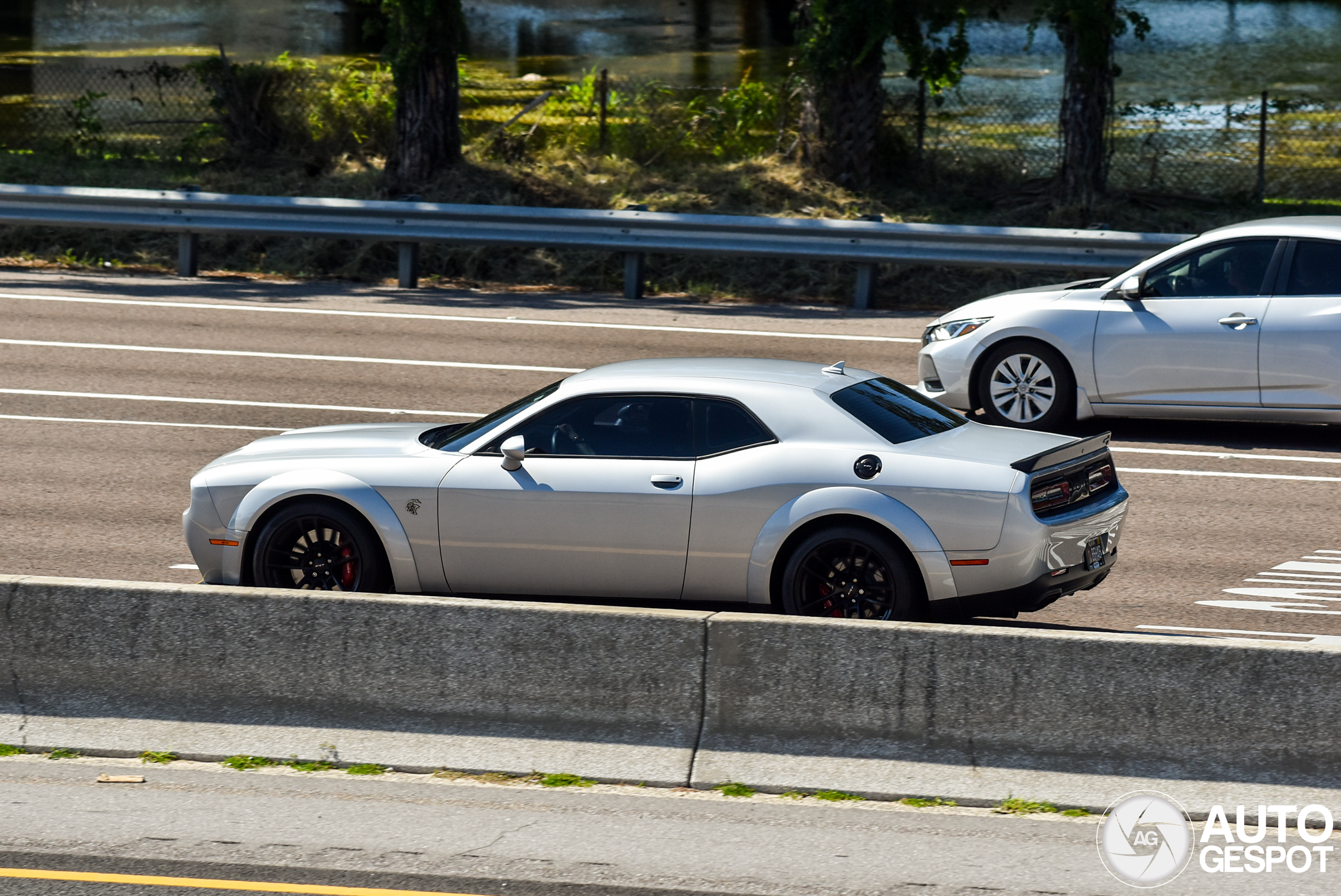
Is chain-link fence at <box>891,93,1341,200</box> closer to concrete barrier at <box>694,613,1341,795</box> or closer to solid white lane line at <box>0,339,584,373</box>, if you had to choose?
solid white lane line at <box>0,339,584,373</box>

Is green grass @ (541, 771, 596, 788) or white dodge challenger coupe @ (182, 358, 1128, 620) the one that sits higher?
white dodge challenger coupe @ (182, 358, 1128, 620)

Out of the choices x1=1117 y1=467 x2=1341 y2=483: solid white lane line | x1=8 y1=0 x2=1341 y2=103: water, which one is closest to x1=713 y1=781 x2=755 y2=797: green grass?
x1=1117 y1=467 x2=1341 y2=483: solid white lane line

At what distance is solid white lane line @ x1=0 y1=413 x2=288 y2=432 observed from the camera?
478 inches

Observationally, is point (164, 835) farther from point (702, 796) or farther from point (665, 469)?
point (665, 469)

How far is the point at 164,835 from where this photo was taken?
217 inches

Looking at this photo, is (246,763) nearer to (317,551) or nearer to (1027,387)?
(317,551)

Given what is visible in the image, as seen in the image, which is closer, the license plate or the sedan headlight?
the license plate

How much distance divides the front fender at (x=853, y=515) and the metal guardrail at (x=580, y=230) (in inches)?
408

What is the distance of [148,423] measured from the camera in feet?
40.4

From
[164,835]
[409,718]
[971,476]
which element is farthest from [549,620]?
[971,476]

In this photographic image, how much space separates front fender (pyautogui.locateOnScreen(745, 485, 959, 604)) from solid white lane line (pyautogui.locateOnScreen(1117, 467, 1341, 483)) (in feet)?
14.9

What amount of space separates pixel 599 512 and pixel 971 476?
5.98 feet

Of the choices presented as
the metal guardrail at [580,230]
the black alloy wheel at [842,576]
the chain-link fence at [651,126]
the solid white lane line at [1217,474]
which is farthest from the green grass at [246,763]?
the chain-link fence at [651,126]

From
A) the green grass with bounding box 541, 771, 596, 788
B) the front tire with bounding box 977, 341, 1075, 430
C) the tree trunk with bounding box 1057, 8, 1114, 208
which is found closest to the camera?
the green grass with bounding box 541, 771, 596, 788
